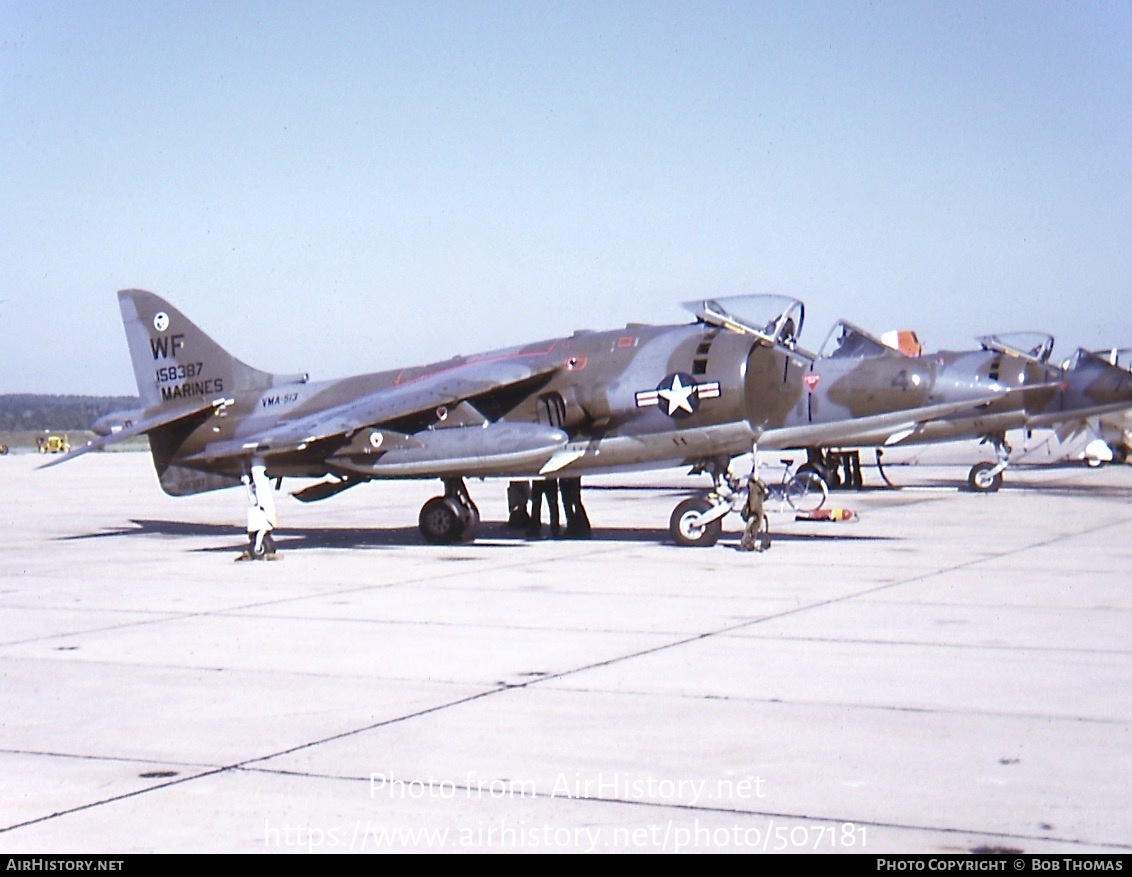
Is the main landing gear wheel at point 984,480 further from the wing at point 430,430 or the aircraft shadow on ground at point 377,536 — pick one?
the wing at point 430,430

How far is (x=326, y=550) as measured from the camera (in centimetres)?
1603

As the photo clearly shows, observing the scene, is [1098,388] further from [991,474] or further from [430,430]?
[430,430]

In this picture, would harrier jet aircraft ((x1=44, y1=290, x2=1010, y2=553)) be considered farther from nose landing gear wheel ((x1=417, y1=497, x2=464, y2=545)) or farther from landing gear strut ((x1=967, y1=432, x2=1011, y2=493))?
landing gear strut ((x1=967, y1=432, x2=1011, y2=493))

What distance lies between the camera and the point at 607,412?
51.9 feet

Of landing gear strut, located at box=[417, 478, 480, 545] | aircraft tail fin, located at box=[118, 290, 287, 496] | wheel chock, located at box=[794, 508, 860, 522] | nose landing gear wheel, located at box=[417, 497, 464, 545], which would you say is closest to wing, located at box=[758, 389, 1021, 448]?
wheel chock, located at box=[794, 508, 860, 522]

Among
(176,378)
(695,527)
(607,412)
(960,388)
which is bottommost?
(695,527)

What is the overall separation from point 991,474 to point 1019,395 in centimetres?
185

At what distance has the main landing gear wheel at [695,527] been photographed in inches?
606

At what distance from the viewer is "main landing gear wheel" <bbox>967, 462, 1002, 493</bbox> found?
26.3 metres

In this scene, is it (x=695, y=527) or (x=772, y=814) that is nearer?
(x=772, y=814)

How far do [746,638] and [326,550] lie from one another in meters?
8.29

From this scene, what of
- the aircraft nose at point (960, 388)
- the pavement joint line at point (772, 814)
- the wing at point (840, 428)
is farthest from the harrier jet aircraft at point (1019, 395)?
the pavement joint line at point (772, 814)

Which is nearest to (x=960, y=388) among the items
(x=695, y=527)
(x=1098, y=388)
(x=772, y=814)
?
(x=695, y=527)
